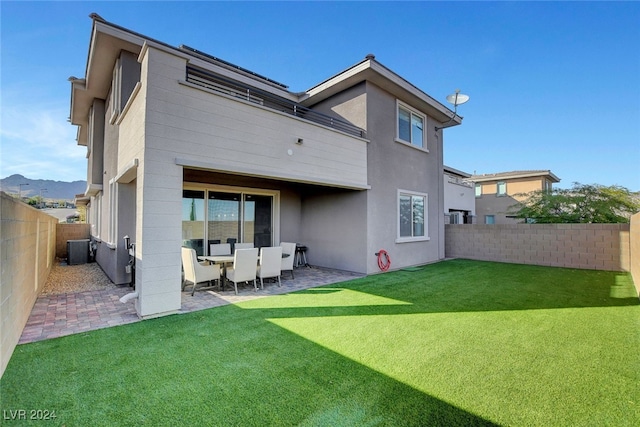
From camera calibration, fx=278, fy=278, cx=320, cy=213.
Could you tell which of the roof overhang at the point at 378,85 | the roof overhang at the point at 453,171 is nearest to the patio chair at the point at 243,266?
the roof overhang at the point at 378,85

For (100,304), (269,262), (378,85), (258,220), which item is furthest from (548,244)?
(100,304)

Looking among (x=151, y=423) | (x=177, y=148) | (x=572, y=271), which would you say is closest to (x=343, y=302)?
(x=151, y=423)

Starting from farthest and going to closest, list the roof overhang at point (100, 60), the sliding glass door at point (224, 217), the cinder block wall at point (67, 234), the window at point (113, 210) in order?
the cinder block wall at point (67, 234) → the sliding glass door at point (224, 217) → the window at point (113, 210) → the roof overhang at point (100, 60)

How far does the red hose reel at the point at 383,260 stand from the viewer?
924 centimetres

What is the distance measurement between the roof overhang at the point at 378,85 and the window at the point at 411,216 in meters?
3.45

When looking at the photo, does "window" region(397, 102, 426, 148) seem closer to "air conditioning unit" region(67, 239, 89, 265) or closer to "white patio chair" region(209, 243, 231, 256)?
"white patio chair" region(209, 243, 231, 256)

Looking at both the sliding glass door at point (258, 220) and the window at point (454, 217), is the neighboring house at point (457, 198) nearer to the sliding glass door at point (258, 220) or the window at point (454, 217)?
the window at point (454, 217)

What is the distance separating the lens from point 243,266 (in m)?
6.57

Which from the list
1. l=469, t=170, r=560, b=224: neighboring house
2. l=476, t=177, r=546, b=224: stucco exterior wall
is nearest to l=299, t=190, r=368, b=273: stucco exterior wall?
l=476, t=177, r=546, b=224: stucco exterior wall

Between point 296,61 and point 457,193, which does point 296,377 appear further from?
point 457,193

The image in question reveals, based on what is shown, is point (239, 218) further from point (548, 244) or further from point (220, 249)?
point (548, 244)

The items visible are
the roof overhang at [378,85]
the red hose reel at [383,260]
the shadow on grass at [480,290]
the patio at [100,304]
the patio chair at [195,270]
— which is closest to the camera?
the patio at [100,304]

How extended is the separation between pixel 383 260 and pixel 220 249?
5.29 metres

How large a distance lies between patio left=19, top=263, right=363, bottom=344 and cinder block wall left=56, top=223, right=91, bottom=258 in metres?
6.94
